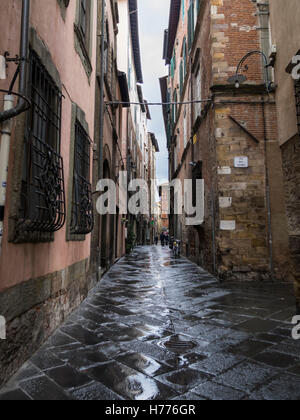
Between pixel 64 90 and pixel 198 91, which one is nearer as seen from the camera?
pixel 64 90

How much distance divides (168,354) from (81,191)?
9.31 feet

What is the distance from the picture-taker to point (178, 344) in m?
2.80

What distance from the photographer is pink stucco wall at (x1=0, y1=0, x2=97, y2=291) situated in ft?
6.89

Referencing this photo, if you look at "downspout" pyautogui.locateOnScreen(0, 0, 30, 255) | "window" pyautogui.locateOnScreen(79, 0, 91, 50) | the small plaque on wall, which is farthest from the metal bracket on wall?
"downspout" pyautogui.locateOnScreen(0, 0, 30, 255)

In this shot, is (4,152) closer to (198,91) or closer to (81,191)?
(81,191)

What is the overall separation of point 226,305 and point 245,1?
24.8 ft

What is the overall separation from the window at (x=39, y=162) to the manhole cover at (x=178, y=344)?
5.17ft

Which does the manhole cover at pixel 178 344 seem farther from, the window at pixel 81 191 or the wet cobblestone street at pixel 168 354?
the window at pixel 81 191

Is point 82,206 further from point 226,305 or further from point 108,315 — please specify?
point 226,305

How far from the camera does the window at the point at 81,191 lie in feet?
14.1

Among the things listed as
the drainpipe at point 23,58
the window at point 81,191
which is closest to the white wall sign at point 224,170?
the window at point 81,191

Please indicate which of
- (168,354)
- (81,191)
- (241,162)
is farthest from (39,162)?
(241,162)

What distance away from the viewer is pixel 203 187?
8.68 meters
